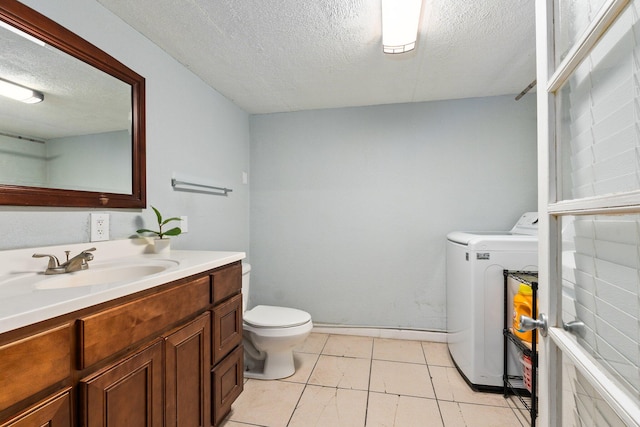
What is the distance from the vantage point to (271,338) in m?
1.83

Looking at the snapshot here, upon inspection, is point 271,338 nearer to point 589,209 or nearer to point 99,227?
point 99,227

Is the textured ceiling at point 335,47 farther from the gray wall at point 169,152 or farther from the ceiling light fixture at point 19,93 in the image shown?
the ceiling light fixture at point 19,93

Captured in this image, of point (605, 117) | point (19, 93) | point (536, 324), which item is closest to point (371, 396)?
point (536, 324)

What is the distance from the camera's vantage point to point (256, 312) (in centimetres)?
206

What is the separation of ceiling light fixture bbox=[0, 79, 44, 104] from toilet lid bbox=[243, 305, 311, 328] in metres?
1.51

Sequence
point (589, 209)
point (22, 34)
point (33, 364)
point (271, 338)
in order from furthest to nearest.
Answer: point (271, 338) → point (22, 34) → point (33, 364) → point (589, 209)

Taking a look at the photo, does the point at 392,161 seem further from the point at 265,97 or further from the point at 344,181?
the point at 265,97

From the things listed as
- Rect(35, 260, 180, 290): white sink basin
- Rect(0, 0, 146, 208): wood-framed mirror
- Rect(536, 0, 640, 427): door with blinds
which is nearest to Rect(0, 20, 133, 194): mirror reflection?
Rect(0, 0, 146, 208): wood-framed mirror

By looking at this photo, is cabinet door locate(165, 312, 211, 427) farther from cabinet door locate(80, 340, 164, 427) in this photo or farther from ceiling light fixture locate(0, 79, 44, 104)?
ceiling light fixture locate(0, 79, 44, 104)

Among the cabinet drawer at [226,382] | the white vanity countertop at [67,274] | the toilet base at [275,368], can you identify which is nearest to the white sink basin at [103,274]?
the white vanity countertop at [67,274]

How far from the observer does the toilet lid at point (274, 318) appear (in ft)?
6.05

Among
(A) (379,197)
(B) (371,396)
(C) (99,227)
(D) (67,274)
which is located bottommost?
(B) (371,396)

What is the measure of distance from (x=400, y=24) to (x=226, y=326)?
171cm

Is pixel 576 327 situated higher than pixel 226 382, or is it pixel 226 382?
pixel 576 327
